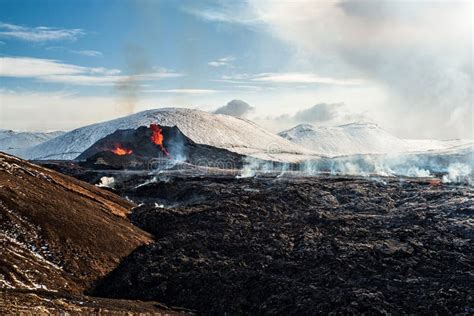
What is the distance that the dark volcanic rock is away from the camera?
731 inches

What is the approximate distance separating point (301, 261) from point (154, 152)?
9078 centimetres

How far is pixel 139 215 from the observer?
1277 inches

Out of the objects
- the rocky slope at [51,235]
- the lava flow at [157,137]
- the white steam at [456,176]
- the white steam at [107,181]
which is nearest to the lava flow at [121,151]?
the lava flow at [157,137]

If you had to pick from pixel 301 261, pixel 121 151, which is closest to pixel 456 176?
pixel 301 261

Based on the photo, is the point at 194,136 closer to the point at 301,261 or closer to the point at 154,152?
the point at 154,152

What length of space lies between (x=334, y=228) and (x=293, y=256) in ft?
19.8

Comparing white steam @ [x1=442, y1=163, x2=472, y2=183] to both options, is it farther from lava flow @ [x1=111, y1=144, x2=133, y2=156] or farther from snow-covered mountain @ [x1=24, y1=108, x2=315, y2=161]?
lava flow @ [x1=111, y1=144, x2=133, y2=156]

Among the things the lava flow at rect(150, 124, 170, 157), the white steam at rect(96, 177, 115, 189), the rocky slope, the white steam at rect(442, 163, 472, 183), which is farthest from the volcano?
the rocky slope

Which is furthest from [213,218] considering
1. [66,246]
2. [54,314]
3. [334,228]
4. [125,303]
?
[54,314]

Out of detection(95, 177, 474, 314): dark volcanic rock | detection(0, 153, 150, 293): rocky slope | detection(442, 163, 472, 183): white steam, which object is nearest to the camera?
detection(95, 177, 474, 314): dark volcanic rock

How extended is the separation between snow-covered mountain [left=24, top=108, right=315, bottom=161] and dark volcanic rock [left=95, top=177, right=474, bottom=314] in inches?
3830

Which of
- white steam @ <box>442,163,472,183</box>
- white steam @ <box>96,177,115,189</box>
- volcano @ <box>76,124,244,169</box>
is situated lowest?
white steam @ <box>96,177,115,189</box>

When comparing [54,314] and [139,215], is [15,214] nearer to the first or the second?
[54,314]

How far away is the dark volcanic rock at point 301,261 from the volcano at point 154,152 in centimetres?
6603
